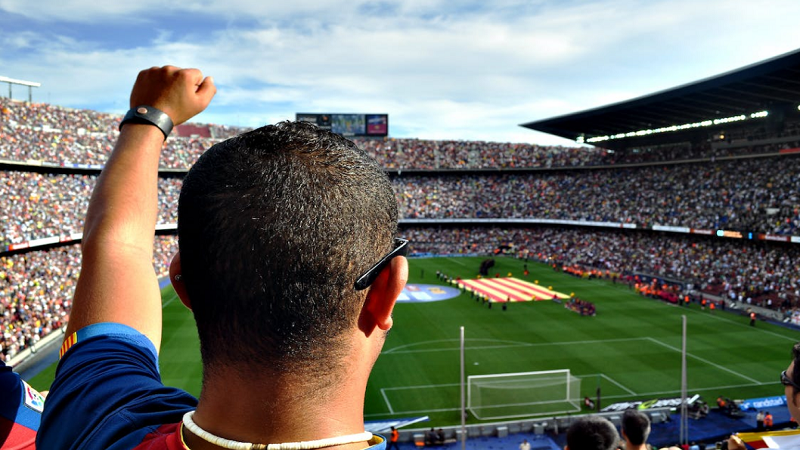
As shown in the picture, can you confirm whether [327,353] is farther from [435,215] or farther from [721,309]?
[435,215]

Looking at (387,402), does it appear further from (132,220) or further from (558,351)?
(132,220)

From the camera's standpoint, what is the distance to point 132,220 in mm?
1916

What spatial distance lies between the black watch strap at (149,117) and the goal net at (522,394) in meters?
19.9

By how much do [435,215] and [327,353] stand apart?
69.6 m

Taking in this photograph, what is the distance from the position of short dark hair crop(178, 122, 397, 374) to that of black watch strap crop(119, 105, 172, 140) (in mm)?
811

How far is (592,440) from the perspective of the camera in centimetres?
455

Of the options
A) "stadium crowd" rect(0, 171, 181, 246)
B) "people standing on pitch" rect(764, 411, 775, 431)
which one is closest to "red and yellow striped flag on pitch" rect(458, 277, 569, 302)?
"people standing on pitch" rect(764, 411, 775, 431)

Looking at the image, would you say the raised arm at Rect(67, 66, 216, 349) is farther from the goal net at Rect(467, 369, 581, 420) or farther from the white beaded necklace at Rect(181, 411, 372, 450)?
the goal net at Rect(467, 369, 581, 420)

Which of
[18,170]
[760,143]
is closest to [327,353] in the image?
[18,170]

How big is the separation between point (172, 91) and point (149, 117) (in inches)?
5.3

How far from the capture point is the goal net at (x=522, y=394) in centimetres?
2036

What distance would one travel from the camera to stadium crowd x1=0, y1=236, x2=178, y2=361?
25.5 m

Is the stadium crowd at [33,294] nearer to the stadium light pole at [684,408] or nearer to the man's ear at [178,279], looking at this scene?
the stadium light pole at [684,408]

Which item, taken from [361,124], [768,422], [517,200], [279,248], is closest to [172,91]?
[279,248]
